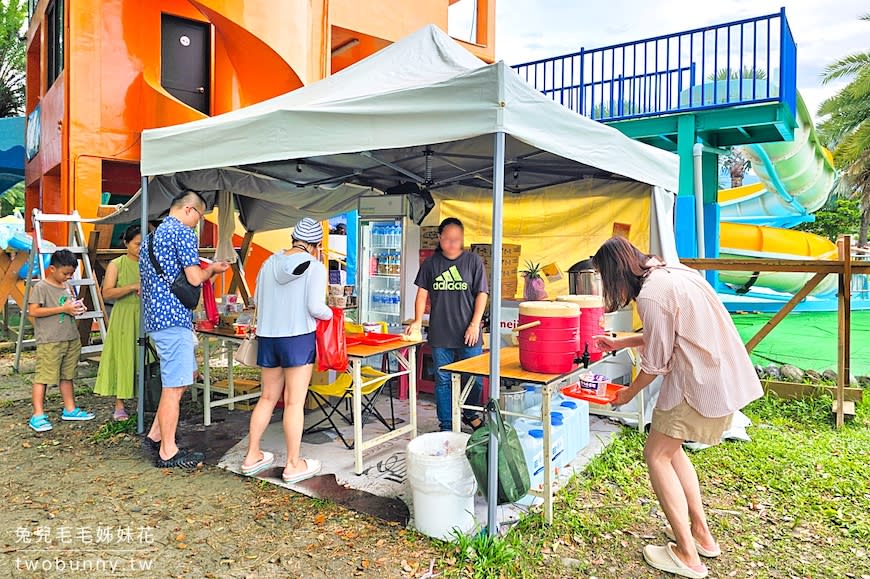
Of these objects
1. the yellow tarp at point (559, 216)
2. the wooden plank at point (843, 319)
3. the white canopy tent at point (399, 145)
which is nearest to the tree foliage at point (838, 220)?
the wooden plank at point (843, 319)

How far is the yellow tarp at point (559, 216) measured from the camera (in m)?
5.60

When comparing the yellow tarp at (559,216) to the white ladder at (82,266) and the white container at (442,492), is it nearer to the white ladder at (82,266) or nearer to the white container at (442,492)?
the white container at (442,492)

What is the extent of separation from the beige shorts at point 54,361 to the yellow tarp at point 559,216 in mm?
3667

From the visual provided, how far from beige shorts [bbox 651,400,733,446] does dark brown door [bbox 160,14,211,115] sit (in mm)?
8902

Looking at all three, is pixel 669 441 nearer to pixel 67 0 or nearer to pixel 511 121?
pixel 511 121

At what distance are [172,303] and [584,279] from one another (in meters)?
3.46

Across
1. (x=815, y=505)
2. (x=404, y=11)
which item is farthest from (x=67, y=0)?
(x=815, y=505)

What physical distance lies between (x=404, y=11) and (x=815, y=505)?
11099 mm

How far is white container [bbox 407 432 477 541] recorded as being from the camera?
3.08m

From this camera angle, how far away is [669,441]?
9.41 feet

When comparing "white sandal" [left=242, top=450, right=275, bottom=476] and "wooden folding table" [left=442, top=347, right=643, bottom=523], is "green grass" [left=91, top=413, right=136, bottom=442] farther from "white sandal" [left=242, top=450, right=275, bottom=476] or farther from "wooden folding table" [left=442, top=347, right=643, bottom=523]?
"wooden folding table" [left=442, top=347, right=643, bottom=523]

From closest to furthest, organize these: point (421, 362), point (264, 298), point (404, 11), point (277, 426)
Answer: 1. point (264, 298)
2. point (277, 426)
3. point (421, 362)
4. point (404, 11)

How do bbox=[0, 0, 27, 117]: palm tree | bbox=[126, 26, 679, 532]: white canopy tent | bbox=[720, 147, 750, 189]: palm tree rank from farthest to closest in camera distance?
bbox=[720, 147, 750, 189]: palm tree
bbox=[0, 0, 27, 117]: palm tree
bbox=[126, 26, 679, 532]: white canopy tent

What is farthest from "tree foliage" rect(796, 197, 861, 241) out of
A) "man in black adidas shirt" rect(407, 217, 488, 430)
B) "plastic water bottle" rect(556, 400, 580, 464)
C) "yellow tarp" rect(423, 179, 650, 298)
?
"man in black adidas shirt" rect(407, 217, 488, 430)
